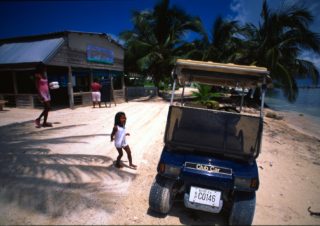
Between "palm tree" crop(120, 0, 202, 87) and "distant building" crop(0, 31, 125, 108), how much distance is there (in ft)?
10.6

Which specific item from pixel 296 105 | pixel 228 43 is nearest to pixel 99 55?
pixel 228 43

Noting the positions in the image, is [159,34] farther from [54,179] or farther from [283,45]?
[54,179]

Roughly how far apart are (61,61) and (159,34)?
11.0 m

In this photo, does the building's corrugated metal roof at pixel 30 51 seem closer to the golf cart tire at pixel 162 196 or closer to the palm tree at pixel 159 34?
the palm tree at pixel 159 34

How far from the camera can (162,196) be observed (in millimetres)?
2912

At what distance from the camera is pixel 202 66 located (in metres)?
3.22

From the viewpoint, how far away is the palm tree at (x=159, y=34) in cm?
1869

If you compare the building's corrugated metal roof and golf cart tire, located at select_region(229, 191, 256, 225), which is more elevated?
the building's corrugated metal roof

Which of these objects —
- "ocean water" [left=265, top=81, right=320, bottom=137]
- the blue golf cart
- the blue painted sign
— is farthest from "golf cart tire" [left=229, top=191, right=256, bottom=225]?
the blue painted sign

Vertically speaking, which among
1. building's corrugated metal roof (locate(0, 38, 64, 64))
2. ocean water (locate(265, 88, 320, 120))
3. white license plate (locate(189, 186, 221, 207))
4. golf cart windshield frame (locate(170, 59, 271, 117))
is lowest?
ocean water (locate(265, 88, 320, 120))

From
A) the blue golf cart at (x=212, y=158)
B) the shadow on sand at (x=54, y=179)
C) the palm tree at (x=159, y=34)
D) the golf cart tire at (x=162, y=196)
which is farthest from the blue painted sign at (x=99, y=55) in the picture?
the golf cart tire at (x=162, y=196)

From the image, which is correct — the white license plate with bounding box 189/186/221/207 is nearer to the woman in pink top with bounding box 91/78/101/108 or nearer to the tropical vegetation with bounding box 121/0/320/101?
the woman in pink top with bounding box 91/78/101/108

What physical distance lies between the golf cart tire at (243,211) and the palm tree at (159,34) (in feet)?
54.1

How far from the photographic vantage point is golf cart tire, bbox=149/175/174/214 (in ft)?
9.57
